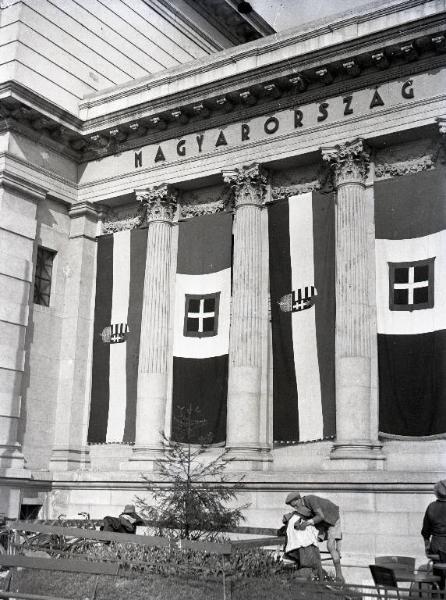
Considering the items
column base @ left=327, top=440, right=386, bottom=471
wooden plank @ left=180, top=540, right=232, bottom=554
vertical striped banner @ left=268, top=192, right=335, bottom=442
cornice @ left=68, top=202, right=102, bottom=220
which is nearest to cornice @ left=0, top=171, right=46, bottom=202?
cornice @ left=68, top=202, right=102, bottom=220

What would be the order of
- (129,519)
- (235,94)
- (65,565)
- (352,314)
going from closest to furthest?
(65,565), (129,519), (352,314), (235,94)

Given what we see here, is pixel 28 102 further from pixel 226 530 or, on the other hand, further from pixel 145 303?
pixel 226 530

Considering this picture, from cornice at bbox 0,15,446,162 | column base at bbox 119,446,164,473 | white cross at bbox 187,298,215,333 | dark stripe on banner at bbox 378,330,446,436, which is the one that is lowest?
column base at bbox 119,446,164,473

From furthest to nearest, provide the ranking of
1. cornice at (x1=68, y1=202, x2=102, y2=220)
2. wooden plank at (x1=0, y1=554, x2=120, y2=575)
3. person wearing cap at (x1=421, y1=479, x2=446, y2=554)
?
cornice at (x1=68, y1=202, x2=102, y2=220)
person wearing cap at (x1=421, y1=479, x2=446, y2=554)
wooden plank at (x1=0, y1=554, x2=120, y2=575)

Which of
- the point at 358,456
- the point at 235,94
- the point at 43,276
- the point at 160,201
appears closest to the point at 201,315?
the point at 160,201

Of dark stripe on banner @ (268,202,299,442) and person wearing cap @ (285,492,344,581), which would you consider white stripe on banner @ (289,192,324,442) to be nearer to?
dark stripe on banner @ (268,202,299,442)

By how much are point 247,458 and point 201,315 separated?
5.22 m

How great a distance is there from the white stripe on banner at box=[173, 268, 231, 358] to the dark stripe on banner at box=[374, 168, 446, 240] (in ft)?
18.0

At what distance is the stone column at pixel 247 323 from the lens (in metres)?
23.5

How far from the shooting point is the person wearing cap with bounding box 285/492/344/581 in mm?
14852

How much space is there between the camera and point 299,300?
23.8 m

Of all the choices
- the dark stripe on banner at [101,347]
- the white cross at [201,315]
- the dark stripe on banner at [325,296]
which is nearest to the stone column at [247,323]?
the white cross at [201,315]

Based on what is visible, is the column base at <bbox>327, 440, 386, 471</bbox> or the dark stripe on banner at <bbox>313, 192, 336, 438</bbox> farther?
the dark stripe on banner at <bbox>313, 192, 336, 438</bbox>

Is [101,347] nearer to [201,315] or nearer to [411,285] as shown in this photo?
[201,315]
